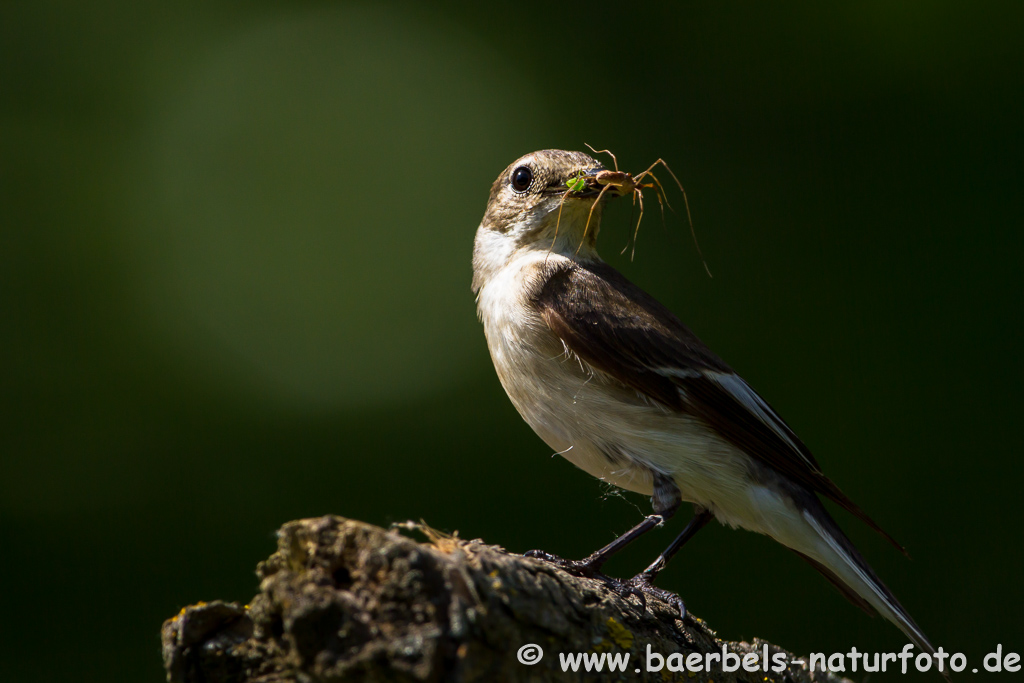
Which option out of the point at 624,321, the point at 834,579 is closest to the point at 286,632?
the point at 624,321

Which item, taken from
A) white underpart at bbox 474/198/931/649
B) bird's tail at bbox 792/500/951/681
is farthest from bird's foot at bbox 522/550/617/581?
bird's tail at bbox 792/500/951/681

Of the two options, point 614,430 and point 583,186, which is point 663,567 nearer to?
point 614,430

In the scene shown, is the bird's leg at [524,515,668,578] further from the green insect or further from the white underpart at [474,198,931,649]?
the green insect

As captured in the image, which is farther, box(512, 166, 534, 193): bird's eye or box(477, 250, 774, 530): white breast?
box(512, 166, 534, 193): bird's eye

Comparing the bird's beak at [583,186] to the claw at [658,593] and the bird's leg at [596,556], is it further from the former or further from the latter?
the claw at [658,593]

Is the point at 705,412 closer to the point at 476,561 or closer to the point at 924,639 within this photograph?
the point at 924,639
